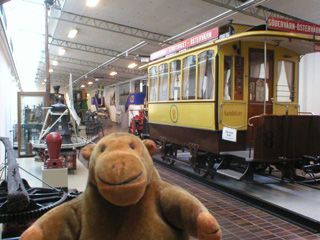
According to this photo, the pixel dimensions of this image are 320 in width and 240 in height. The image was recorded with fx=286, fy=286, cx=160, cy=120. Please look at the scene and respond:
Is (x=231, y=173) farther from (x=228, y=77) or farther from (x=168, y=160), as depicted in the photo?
(x=168, y=160)

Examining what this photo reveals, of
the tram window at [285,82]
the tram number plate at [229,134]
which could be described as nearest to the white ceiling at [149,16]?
the tram window at [285,82]

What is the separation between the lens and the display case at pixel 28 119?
8.70 metres

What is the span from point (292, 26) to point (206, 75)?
1.85 meters

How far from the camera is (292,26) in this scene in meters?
5.15

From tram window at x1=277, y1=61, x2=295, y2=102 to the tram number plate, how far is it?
5.38 feet

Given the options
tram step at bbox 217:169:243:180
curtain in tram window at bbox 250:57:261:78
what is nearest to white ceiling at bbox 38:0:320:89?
curtain in tram window at bbox 250:57:261:78

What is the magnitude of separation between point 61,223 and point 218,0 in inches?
356

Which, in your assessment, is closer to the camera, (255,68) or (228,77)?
(228,77)

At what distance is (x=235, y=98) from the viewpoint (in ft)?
19.5

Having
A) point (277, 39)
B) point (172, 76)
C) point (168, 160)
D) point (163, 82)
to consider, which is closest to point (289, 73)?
point (277, 39)

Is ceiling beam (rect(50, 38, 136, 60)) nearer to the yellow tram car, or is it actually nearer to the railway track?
the yellow tram car

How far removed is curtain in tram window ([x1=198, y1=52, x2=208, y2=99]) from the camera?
20.3 feet

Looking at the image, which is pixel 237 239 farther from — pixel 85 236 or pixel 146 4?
pixel 146 4

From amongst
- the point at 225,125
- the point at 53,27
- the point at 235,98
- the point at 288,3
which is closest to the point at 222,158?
the point at 225,125
